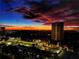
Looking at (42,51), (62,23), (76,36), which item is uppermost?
(62,23)

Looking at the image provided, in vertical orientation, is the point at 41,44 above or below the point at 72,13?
below

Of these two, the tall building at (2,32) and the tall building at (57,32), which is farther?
the tall building at (2,32)

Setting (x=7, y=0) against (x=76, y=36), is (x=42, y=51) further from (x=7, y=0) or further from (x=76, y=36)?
(x=7, y=0)

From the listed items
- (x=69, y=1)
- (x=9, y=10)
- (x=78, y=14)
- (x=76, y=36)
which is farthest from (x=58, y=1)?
(x=9, y=10)

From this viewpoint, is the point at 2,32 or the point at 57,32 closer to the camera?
the point at 57,32

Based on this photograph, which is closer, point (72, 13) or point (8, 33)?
point (72, 13)

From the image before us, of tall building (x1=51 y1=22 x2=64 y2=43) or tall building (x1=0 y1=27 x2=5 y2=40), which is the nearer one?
tall building (x1=51 y1=22 x2=64 y2=43)
